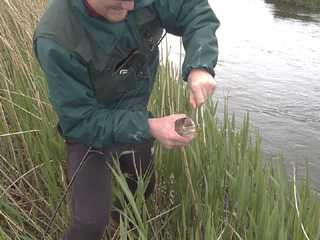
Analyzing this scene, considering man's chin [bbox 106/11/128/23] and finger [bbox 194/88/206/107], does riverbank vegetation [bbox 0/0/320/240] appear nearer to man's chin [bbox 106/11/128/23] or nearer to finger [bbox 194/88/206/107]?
finger [bbox 194/88/206/107]

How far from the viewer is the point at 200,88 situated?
1.56m

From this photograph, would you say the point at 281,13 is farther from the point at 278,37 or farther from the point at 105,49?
the point at 105,49

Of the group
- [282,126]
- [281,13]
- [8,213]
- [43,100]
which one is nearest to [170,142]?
[8,213]

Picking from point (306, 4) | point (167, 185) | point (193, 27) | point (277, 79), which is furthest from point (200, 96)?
point (306, 4)

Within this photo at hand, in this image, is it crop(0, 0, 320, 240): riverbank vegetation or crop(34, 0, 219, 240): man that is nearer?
crop(34, 0, 219, 240): man

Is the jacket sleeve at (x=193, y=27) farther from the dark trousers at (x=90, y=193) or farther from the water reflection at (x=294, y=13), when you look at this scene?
the water reflection at (x=294, y=13)

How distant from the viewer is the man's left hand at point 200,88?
155cm

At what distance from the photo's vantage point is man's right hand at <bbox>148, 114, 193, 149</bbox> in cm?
152

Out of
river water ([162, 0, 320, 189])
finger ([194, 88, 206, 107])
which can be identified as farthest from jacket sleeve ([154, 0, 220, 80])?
river water ([162, 0, 320, 189])

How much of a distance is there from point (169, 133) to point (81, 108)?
41 centimetres

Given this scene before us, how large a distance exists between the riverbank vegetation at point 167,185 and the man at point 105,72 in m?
0.16

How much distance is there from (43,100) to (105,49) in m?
1.08

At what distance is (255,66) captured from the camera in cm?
884

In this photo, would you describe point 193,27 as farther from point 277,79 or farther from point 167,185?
point 277,79
